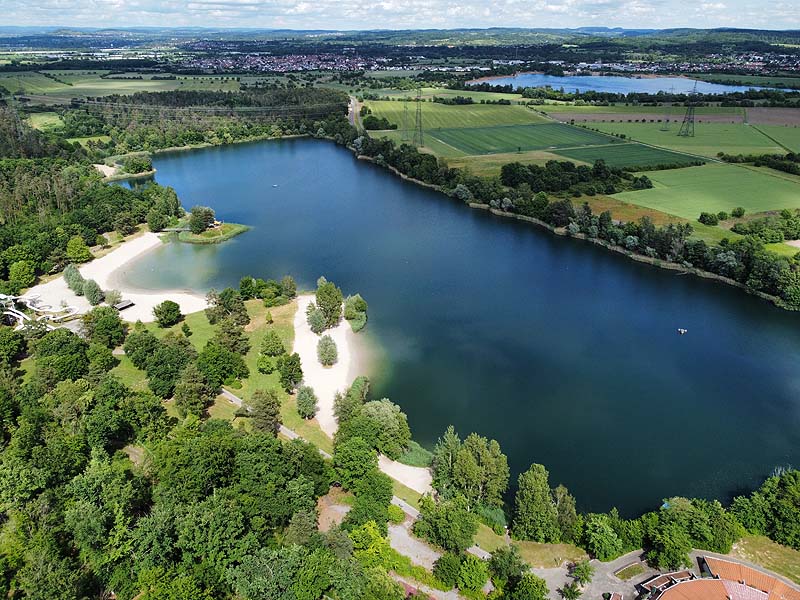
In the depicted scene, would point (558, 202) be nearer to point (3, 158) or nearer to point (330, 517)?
point (330, 517)

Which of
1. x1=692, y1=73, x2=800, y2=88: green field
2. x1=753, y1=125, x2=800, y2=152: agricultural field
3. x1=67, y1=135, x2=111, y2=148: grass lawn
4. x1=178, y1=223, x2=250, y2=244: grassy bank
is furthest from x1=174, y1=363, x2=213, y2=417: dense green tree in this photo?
x1=692, y1=73, x2=800, y2=88: green field

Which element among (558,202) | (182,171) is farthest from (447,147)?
(182,171)

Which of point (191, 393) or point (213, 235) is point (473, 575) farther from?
point (213, 235)

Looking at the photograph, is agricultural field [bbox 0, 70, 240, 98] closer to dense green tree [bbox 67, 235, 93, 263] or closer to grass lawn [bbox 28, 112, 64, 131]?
grass lawn [bbox 28, 112, 64, 131]

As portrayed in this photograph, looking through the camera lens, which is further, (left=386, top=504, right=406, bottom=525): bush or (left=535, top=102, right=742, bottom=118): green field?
(left=535, top=102, right=742, bottom=118): green field


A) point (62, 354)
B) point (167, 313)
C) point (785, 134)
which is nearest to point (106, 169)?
point (167, 313)

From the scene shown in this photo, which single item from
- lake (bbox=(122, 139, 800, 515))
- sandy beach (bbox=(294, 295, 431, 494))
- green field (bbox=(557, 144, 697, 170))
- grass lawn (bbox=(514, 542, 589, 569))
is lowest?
lake (bbox=(122, 139, 800, 515))

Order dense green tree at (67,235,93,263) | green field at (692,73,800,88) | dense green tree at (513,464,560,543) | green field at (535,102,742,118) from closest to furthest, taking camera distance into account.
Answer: dense green tree at (513,464,560,543)
dense green tree at (67,235,93,263)
green field at (535,102,742,118)
green field at (692,73,800,88)
